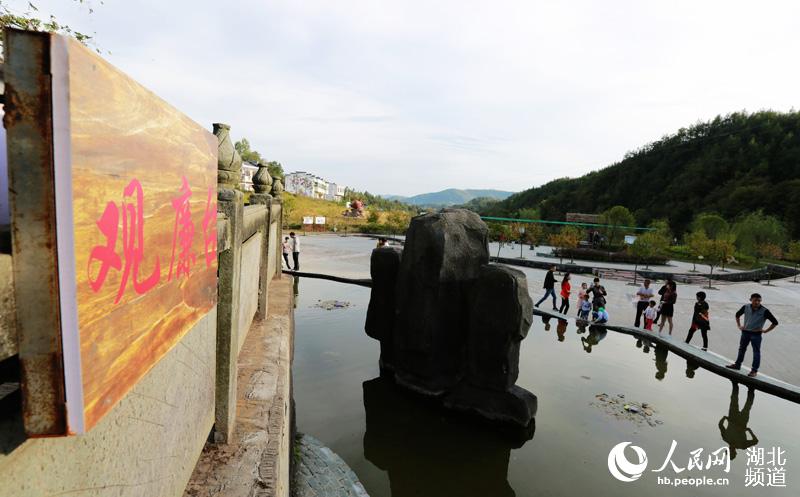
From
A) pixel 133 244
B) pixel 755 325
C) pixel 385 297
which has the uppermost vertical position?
pixel 133 244

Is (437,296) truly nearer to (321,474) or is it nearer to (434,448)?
(434,448)

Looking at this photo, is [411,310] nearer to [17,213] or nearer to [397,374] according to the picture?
[397,374]

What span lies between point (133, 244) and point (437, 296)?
17.2ft

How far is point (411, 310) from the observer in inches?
255

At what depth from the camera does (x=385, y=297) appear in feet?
24.7

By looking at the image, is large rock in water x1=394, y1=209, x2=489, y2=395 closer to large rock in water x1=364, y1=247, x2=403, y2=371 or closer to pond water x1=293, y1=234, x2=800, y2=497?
pond water x1=293, y1=234, x2=800, y2=497

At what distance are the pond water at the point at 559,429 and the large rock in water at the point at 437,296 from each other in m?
0.60

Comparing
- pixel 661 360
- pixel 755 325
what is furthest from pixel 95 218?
pixel 661 360

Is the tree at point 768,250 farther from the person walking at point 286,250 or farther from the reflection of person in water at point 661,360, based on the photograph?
the person walking at point 286,250

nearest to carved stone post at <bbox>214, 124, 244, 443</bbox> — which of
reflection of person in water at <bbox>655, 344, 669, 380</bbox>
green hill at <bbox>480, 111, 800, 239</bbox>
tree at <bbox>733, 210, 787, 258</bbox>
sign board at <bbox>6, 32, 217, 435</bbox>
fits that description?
sign board at <bbox>6, 32, 217, 435</bbox>

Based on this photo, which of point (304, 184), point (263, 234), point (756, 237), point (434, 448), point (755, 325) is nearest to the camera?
point (434, 448)

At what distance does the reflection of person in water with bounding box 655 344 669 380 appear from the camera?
25.5 ft

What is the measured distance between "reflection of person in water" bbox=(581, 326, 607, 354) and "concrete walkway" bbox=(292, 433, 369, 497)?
6.23m

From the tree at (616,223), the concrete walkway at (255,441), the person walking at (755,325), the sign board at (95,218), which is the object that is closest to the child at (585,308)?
the person walking at (755,325)
